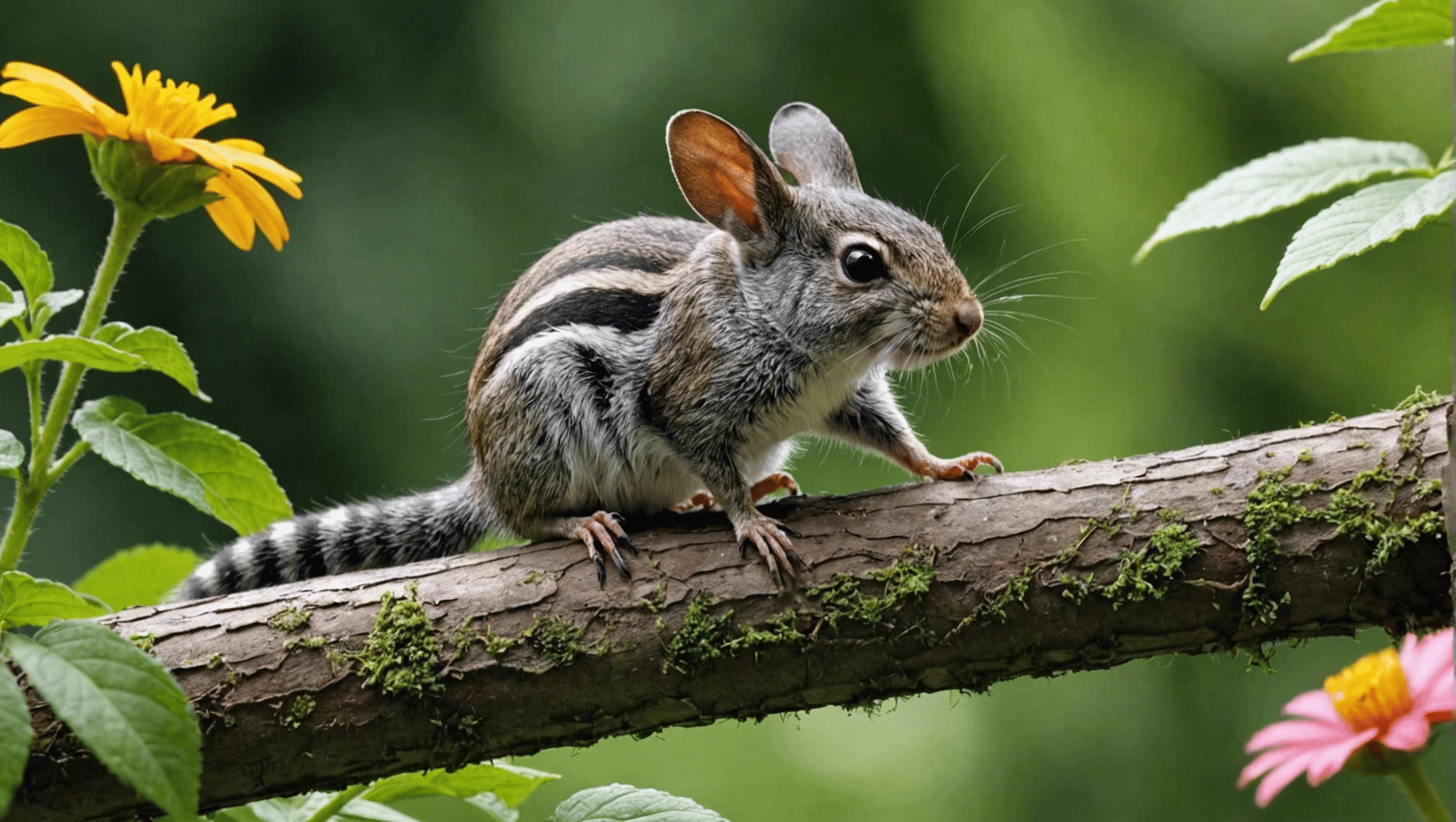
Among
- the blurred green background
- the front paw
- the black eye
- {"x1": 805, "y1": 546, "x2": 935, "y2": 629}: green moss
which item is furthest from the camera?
the blurred green background

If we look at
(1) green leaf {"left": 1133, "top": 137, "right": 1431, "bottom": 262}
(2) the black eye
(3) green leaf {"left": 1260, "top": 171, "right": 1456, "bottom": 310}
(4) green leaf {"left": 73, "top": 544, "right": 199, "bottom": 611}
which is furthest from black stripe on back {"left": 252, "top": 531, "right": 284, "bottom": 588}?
(3) green leaf {"left": 1260, "top": 171, "right": 1456, "bottom": 310}

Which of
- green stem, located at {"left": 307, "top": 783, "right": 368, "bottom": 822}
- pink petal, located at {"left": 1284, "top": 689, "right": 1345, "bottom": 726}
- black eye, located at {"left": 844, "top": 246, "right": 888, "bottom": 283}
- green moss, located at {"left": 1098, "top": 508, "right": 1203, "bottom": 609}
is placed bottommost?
pink petal, located at {"left": 1284, "top": 689, "right": 1345, "bottom": 726}

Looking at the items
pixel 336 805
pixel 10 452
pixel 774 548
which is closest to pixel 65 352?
pixel 10 452

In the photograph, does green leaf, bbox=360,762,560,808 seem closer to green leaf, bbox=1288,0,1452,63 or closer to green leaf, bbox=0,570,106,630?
green leaf, bbox=0,570,106,630

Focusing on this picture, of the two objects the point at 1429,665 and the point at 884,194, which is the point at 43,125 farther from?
the point at 884,194

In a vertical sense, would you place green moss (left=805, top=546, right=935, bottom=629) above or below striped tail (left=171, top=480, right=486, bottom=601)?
below

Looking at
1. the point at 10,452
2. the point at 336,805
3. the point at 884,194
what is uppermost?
the point at 884,194

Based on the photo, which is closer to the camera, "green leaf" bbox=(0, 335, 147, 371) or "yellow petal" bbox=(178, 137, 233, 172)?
"green leaf" bbox=(0, 335, 147, 371)
